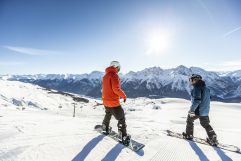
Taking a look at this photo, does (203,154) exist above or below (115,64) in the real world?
below

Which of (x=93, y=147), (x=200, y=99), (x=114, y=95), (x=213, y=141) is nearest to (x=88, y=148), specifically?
(x=93, y=147)

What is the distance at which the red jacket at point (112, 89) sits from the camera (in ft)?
23.4

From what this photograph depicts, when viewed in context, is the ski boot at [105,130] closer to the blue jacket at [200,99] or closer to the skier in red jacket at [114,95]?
the skier in red jacket at [114,95]

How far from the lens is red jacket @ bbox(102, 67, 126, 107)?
7141 mm

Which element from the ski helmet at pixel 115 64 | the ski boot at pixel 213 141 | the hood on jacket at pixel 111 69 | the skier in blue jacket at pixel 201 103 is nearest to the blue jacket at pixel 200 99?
the skier in blue jacket at pixel 201 103

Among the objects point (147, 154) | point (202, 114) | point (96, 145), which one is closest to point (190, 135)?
point (202, 114)

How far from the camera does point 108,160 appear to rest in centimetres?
567

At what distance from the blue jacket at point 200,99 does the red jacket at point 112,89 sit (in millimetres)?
2609

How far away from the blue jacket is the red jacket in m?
2.61

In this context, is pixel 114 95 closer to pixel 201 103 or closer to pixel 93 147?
pixel 93 147

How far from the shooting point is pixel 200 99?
8.16 m

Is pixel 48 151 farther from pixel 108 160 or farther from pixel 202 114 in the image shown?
pixel 202 114

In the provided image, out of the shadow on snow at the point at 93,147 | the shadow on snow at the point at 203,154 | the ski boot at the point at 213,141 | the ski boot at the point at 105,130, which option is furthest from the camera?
the ski boot at the point at 213,141

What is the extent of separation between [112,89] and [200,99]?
119 inches
